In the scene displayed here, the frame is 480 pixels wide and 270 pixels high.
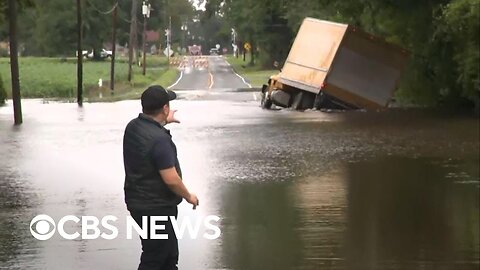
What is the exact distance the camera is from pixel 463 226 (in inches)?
396

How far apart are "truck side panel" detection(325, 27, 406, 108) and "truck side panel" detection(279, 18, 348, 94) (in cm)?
36

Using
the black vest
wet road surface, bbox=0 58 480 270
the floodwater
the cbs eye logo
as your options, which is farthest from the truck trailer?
the black vest

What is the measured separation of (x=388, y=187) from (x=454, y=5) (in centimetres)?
1266

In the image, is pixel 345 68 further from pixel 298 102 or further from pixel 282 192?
pixel 282 192

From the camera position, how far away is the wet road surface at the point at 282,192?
28.6 feet

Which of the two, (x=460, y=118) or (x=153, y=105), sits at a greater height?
(x=153, y=105)

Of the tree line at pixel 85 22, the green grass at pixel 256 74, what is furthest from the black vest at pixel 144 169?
the tree line at pixel 85 22

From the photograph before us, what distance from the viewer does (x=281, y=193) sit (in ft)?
41.3

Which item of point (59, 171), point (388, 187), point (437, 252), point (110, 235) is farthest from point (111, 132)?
point (437, 252)

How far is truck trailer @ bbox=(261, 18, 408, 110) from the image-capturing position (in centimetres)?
3005

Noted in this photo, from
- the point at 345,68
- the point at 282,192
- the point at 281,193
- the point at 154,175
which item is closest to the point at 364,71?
the point at 345,68

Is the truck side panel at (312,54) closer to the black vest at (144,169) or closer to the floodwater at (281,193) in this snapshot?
the floodwater at (281,193)

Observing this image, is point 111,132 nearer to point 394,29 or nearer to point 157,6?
point 394,29

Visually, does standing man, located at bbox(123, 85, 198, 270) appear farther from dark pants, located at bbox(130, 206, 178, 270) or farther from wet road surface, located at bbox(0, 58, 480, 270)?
wet road surface, located at bbox(0, 58, 480, 270)
